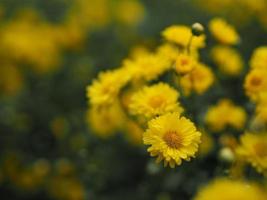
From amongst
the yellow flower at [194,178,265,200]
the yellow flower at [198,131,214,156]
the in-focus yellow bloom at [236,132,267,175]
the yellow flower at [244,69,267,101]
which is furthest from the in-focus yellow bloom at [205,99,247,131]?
the yellow flower at [194,178,265,200]

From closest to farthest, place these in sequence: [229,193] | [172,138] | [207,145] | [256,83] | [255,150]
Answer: [229,193] → [172,138] → [255,150] → [256,83] → [207,145]

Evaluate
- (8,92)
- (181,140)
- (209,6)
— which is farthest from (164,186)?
(209,6)

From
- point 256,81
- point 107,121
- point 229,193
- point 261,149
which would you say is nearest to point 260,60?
point 256,81

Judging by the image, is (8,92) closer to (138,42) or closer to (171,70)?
(138,42)

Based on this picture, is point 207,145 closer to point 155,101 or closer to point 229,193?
point 155,101

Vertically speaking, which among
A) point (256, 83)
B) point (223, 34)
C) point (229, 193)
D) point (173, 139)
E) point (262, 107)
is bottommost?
point (229, 193)

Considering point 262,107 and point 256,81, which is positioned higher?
point 256,81

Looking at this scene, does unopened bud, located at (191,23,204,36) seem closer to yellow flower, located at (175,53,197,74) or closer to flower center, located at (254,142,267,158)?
yellow flower, located at (175,53,197,74)
